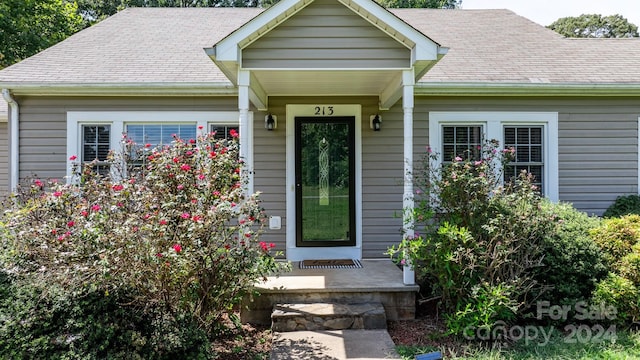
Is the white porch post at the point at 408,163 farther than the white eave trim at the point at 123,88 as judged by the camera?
No

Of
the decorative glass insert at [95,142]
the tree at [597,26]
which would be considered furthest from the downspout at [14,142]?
the tree at [597,26]

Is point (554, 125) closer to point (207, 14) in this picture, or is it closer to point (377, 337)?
point (377, 337)

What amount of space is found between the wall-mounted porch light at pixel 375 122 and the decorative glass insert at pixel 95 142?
4.06 metres

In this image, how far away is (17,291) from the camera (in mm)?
3270

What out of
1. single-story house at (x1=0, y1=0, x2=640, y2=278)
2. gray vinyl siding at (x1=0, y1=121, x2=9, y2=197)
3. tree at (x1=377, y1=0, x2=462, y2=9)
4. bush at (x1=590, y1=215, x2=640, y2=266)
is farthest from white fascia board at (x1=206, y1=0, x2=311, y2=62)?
tree at (x1=377, y1=0, x2=462, y2=9)

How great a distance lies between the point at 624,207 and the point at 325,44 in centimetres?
520

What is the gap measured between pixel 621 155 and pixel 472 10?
4420 millimetres

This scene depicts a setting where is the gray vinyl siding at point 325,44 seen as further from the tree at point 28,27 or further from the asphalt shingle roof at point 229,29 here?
the tree at point 28,27

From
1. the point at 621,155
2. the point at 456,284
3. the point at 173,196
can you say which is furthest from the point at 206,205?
the point at 621,155

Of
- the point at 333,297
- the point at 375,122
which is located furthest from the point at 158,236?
the point at 375,122

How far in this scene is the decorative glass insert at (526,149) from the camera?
6230 mm

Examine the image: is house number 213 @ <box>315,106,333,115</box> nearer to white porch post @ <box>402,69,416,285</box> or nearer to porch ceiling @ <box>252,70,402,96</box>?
porch ceiling @ <box>252,70,402,96</box>

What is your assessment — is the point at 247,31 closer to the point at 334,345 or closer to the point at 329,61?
the point at 329,61

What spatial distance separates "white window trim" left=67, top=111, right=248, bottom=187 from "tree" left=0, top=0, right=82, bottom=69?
8822mm
